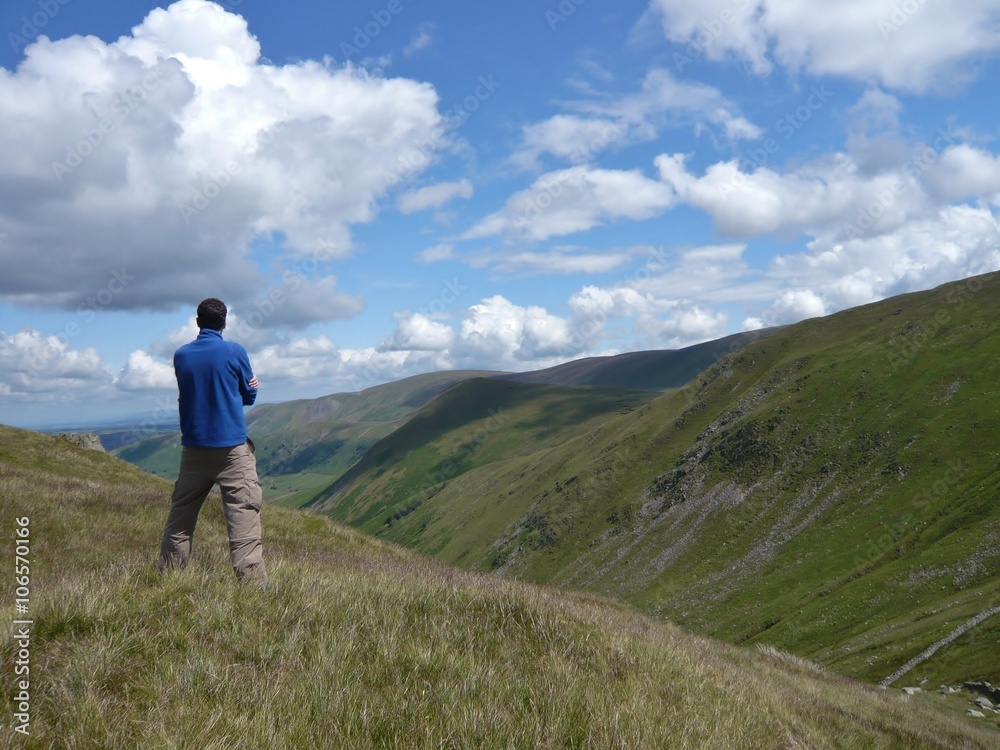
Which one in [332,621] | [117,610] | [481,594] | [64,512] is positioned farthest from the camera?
[64,512]

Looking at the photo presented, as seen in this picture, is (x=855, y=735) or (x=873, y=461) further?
(x=873, y=461)

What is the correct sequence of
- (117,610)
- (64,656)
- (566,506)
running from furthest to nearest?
(566,506)
(117,610)
(64,656)

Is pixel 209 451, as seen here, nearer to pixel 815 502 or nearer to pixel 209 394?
pixel 209 394

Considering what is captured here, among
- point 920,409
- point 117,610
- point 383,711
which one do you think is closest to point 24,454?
point 117,610

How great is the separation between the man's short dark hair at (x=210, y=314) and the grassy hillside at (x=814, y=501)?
5784cm

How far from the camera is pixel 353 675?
4559 mm

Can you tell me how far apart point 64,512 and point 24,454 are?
2216 cm

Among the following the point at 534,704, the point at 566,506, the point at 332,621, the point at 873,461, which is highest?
the point at 332,621

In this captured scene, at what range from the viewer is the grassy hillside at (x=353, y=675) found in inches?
151

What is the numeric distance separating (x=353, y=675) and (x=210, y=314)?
513 cm

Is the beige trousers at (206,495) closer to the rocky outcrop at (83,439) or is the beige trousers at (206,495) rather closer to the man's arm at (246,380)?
the man's arm at (246,380)

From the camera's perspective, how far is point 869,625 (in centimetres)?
6794

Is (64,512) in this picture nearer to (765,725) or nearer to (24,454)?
(765,725)

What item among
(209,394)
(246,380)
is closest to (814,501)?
(246,380)
